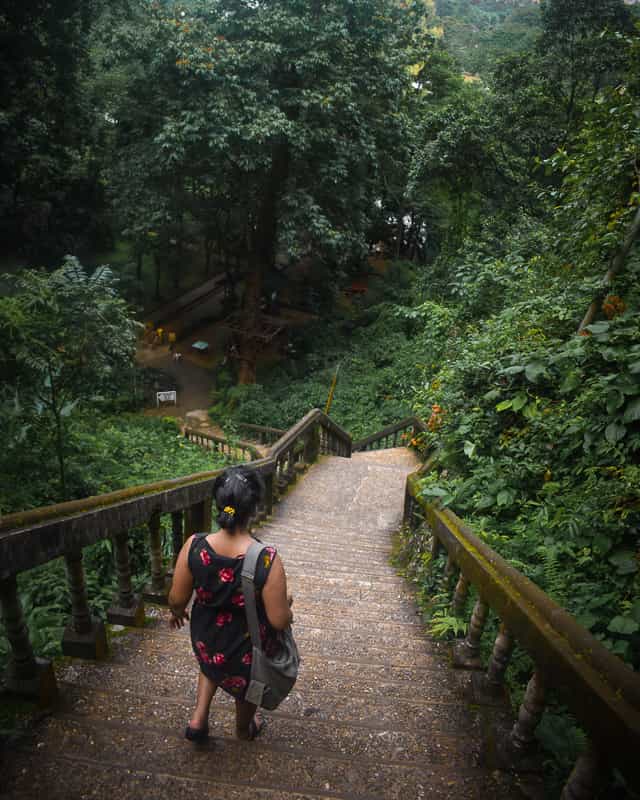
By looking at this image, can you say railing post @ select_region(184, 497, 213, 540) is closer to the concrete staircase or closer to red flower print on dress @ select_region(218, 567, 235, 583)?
the concrete staircase

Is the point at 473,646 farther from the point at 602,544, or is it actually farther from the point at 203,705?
the point at 203,705

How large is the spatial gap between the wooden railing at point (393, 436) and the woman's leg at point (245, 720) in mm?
9820

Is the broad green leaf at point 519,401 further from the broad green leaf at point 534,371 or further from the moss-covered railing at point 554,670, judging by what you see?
the moss-covered railing at point 554,670

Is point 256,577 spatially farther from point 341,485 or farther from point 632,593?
point 341,485

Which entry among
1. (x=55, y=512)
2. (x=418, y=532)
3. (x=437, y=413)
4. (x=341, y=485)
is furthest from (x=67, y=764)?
(x=341, y=485)

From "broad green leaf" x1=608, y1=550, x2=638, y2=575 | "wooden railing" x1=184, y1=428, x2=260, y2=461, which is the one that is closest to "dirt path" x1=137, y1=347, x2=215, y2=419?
"wooden railing" x1=184, y1=428, x2=260, y2=461

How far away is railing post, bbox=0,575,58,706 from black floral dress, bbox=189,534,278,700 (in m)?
0.66

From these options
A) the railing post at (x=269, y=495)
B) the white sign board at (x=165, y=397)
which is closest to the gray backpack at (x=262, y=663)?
the railing post at (x=269, y=495)

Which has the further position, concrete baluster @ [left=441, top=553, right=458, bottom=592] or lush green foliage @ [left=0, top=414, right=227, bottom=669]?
concrete baluster @ [left=441, top=553, right=458, bottom=592]

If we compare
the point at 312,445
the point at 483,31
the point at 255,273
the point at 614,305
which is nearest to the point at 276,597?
the point at 614,305

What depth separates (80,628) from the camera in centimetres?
262

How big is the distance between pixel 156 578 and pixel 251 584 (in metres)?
1.52

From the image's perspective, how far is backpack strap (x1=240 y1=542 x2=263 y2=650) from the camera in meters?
2.09

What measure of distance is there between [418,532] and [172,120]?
42.0 ft
